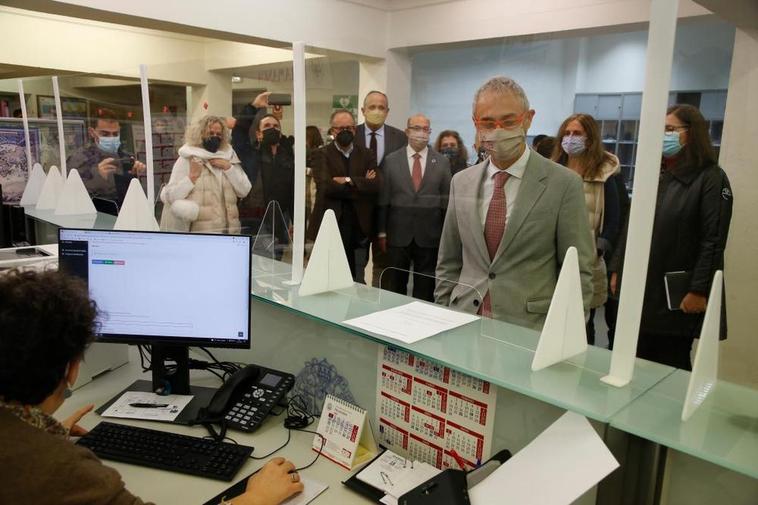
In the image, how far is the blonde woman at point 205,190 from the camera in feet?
9.02

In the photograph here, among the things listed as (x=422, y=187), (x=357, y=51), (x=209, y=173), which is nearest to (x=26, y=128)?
(x=209, y=173)

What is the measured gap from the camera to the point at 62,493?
2.58 ft

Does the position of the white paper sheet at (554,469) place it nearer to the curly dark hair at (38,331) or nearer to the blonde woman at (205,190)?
the curly dark hair at (38,331)

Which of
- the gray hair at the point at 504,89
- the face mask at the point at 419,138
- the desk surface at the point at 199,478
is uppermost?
the gray hair at the point at 504,89

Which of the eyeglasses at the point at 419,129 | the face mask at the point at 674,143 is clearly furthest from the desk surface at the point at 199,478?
the eyeglasses at the point at 419,129

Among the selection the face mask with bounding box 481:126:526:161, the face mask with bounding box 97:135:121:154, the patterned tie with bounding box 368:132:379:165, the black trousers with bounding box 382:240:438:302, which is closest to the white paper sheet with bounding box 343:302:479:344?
the black trousers with bounding box 382:240:438:302

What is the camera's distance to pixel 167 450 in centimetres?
123

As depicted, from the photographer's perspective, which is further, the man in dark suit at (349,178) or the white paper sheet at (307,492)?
the man in dark suit at (349,178)

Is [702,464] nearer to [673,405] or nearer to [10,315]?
[673,405]

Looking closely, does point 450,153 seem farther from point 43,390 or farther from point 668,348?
point 43,390

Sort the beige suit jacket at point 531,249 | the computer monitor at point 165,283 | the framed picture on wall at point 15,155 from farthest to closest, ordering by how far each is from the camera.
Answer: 1. the framed picture on wall at point 15,155
2. the beige suit jacket at point 531,249
3. the computer monitor at point 165,283

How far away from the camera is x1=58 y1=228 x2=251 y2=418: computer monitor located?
1423 mm

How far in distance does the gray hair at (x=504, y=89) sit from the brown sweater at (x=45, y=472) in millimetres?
1904

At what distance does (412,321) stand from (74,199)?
2.95 metres
